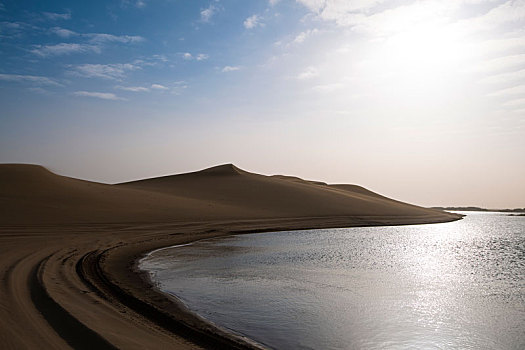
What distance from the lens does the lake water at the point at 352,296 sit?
308 inches

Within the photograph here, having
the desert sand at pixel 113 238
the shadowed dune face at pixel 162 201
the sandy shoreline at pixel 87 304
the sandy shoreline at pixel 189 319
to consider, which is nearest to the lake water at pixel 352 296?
the sandy shoreline at pixel 189 319

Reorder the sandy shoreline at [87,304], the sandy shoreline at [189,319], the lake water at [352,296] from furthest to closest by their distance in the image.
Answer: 1. the lake water at [352,296]
2. the sandy shoreline at [189,319]
3. the sandy shoreline at [87,304]

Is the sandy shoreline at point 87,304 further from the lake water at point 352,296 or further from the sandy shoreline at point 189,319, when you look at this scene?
the lake water at point 352,296

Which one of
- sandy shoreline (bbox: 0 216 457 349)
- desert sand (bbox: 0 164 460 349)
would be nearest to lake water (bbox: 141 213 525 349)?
sandy shoreline (bbox: 0 216 457 349)

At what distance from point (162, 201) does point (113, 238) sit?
2002 cm

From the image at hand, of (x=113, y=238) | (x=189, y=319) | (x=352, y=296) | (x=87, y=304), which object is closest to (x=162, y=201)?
(x=113, y=238)

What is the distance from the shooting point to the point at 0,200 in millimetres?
32438

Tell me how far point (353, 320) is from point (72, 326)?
5667 millimetres

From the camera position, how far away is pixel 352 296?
1112 centimetres

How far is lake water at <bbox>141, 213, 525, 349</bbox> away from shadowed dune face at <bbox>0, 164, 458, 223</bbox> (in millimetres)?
14971

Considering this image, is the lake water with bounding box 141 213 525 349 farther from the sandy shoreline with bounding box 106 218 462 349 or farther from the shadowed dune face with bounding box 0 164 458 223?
the shadowed dune face with bounding box 0 164 458 223

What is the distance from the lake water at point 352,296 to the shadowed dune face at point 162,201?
15.0m

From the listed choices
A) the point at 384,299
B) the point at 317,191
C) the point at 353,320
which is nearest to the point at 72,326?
the point at 353,320

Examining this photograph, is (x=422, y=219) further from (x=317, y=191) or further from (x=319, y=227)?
(x=319, y=227)
